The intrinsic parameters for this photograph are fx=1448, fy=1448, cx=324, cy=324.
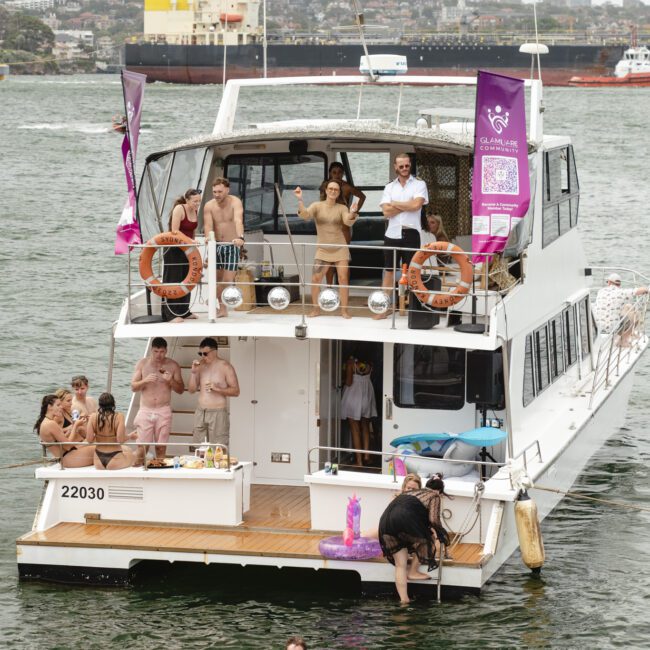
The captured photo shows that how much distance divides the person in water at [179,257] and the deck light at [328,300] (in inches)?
Answer: 53.7

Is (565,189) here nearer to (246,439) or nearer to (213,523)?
(246,439)

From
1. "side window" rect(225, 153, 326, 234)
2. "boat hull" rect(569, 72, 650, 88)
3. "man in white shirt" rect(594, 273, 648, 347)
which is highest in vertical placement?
"boat hull" rect(569, 72, 650, 88)

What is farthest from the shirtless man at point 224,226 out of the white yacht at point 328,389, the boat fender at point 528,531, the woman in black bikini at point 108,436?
the boat fender at point 528,531

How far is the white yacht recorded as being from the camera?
1378cm

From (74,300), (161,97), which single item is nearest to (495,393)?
(74,300)

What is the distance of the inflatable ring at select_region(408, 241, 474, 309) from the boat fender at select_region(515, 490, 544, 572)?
1.99 meters

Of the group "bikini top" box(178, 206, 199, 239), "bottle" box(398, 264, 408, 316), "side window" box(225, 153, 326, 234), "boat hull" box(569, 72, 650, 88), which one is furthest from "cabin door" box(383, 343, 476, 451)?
"boat hull" box(569, 72, 650, 88)

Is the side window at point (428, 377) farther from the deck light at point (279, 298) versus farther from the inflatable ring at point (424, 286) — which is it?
the deck light at point (279, 298)

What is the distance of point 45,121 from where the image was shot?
8694 centimetres

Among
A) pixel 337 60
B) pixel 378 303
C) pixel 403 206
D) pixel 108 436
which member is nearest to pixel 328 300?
pixel 378 303

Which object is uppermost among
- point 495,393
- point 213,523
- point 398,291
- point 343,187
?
point 343,187

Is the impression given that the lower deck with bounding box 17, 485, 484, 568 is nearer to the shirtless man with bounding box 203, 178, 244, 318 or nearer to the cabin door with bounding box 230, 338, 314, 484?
the cabin door with bounding box 230, 338, 314, 484

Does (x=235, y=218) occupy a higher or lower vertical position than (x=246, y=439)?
higher

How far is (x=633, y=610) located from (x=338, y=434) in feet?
11.8
